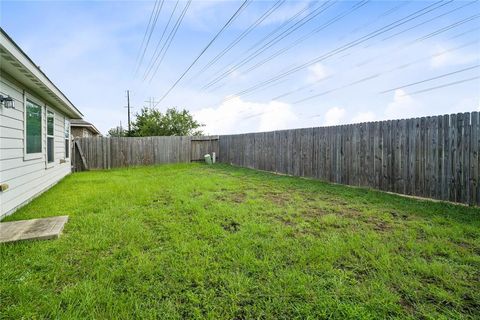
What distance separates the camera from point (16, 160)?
13.0 ft

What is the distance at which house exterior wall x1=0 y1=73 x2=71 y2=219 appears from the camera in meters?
3.53

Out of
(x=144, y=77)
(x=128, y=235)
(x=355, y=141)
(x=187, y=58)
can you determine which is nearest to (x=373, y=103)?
(x=355, y=141)

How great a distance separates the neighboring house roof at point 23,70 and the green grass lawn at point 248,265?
229 cm

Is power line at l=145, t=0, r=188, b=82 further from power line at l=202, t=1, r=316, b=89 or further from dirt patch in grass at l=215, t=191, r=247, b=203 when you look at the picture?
dirt patch in grass at l=215, t=191, r=247, b=203

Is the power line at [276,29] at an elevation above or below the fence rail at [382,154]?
above

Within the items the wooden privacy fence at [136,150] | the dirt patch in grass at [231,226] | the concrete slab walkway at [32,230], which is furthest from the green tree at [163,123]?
the dirt patch in grass at [231,226]

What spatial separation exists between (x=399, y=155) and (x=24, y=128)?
24.8 feet

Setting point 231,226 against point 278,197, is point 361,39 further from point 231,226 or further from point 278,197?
point 231,226

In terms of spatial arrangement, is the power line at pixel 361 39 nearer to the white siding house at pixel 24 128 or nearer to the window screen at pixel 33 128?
the white siding house at pixel 24 128

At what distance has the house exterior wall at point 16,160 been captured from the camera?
3.53 meters

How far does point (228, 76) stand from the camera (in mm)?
13664

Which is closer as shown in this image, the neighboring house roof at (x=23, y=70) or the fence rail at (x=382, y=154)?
the neighboring house roof at (x=23, y=70)

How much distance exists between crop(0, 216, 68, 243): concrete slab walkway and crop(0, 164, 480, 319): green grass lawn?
14 centimetres

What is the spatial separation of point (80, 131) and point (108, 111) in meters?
10.9
